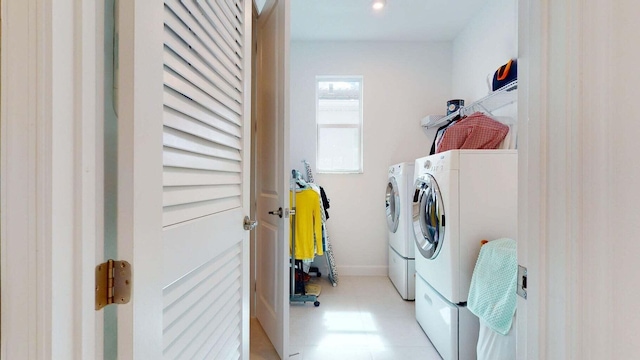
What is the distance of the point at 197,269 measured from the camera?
832 millimetres

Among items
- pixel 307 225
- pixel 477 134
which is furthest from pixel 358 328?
pixel 477 134

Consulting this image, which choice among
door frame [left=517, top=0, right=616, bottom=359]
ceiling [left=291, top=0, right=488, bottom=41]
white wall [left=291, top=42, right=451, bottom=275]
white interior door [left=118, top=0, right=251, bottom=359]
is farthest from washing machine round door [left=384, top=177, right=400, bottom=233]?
door frame [left=517, top=0, right=616, bottom=359]

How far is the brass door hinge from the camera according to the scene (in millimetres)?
501

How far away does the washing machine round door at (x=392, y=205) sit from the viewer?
2846 mm

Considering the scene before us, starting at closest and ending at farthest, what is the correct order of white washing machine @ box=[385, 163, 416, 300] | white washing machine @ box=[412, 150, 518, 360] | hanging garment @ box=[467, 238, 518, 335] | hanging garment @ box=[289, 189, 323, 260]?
hanging garment @ box=[467, 238, 518, 335] → white washing machine @ box=[412, 150, 518, 360] → hanging garment @ box=[289, 189, 323, 260] → white washing machine @ box=[385, 163, 416, 300]

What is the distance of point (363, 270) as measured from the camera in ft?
11.0

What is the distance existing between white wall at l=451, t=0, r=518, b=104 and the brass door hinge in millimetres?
2555

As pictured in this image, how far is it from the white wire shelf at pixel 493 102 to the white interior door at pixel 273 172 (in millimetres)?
1486

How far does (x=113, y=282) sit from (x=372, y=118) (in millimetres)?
3156

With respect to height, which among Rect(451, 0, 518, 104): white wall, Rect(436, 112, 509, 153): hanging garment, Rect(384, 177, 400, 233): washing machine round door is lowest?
Rect(384, 177, 400, 233): washing machine round door

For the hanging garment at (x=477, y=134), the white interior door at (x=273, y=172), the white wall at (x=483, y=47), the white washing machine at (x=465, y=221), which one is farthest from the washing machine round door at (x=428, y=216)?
the white wall at (x=483, y=47)

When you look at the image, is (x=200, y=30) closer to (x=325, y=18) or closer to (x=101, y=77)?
(x=101, y=77)

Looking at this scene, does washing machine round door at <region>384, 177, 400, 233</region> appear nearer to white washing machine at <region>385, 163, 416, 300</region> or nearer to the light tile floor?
white washing machine at <region>385, 163, 416, 300</region>

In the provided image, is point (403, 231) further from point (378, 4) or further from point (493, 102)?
point (378, 4)
